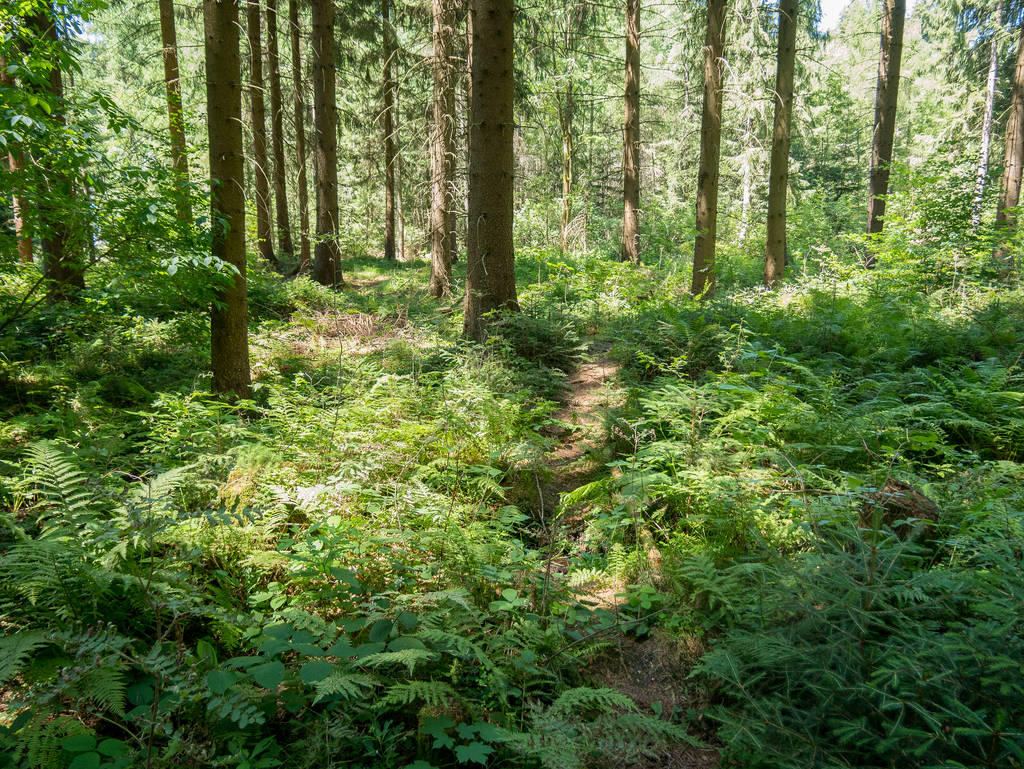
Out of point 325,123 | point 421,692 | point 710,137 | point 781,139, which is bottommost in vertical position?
point 421,692

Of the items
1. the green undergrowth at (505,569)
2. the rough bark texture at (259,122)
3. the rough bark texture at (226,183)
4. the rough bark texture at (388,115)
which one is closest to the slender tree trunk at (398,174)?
the rough bark texture at (388,115)

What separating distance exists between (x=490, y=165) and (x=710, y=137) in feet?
19.2

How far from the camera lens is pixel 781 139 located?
36.9 feet

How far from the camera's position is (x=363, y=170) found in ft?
102

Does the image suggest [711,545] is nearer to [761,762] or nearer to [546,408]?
[761,762]

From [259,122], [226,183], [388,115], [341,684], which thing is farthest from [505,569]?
[388,115]

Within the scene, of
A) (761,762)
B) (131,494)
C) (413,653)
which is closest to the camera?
(761,762)

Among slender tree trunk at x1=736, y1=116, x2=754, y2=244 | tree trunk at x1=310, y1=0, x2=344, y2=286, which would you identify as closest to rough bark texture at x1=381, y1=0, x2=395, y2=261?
tree trunk at x1=310, y1=0, x2=344, y2=286

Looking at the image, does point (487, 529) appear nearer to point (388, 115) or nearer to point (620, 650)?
point (620, 650)

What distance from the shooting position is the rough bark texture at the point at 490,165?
23.4ft

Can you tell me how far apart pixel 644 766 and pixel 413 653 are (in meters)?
1.10

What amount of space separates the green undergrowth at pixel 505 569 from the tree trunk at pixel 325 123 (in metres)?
7.19

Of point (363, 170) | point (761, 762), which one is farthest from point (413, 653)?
point (363, 170)

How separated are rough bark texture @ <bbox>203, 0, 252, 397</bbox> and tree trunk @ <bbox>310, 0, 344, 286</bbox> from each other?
646cm
